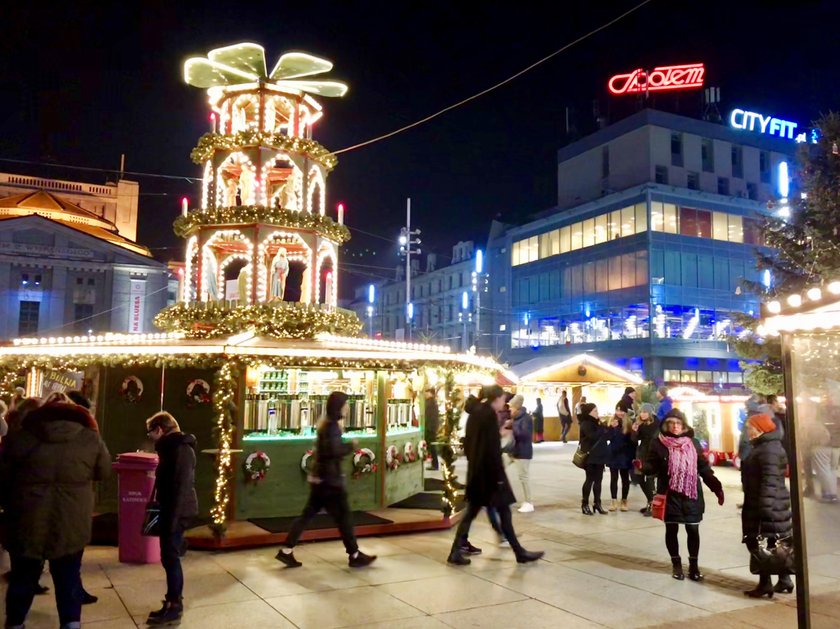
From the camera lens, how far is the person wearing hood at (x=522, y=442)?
36.9ft

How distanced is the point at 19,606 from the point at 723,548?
7.65 m

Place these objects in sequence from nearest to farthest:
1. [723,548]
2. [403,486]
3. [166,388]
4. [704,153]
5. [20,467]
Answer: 1. [20,467]
2. [723,548]
3. [166,388]
4. [403,486]
5. [704,153]

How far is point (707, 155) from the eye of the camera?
1750 inches

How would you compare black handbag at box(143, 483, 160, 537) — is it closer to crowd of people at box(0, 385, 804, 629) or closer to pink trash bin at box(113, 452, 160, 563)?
crowd of people at box(0, 385, 804, 629)

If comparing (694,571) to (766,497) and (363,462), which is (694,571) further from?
(363,462)

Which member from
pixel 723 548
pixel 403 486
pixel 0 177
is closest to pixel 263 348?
pixel 403 486

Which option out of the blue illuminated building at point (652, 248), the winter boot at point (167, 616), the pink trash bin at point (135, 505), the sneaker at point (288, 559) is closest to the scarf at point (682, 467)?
the sneaker at point (288, 559)

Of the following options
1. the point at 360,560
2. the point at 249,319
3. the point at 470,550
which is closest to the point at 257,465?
the point at 249,319

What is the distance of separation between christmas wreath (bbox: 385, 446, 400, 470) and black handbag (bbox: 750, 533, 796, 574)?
19.4 ft

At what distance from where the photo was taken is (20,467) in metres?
4.94

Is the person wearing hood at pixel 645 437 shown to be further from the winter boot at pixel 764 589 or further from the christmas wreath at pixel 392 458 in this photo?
the winter boot at pixel 764 589

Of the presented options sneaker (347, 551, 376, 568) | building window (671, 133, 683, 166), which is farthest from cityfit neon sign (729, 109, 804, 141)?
sneaker (347, 551, 376, 568)

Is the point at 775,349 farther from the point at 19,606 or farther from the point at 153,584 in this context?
the point at 19,606

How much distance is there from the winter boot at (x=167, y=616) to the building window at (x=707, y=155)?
44158 millimetres
